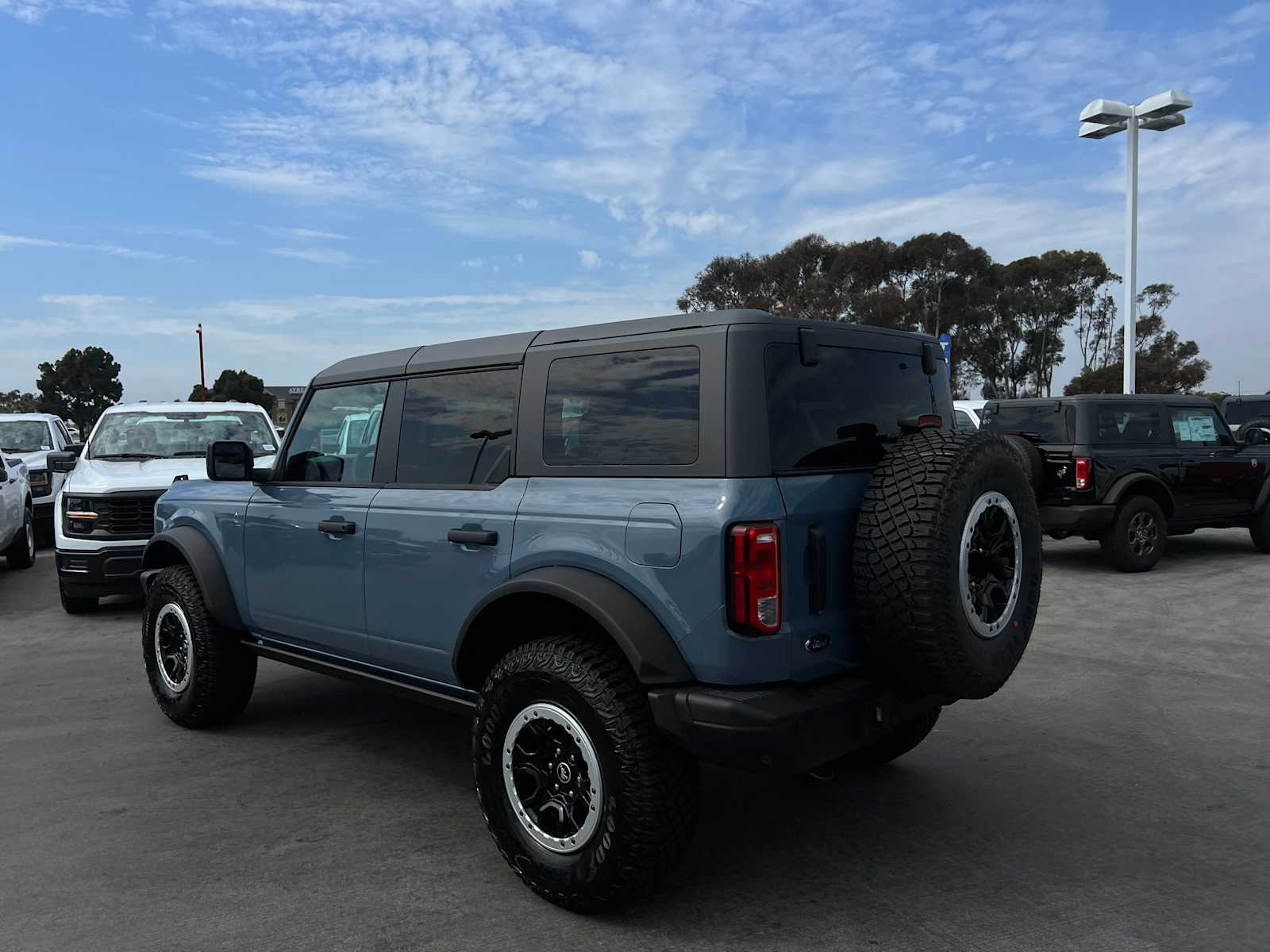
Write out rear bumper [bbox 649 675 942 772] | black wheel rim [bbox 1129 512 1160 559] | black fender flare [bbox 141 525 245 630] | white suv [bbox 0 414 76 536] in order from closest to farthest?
rear bumper [bbox 649 675 942 772] < black fender flare [bbox 141 525 245 630] < black wheel rim [bbox 1129 512 1160 559] < white suv [bbox 0 414 76 536]

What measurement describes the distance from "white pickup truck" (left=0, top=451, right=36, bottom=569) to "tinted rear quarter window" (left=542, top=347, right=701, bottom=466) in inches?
389

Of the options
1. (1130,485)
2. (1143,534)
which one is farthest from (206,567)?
(1143,534)

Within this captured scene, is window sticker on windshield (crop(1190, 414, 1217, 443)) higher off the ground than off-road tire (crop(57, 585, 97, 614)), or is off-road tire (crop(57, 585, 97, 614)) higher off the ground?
window sticker on windshield (crop(1190, 414, 1217, 443))

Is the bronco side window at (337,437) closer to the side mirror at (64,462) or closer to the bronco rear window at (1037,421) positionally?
the side mirror at (64,462)

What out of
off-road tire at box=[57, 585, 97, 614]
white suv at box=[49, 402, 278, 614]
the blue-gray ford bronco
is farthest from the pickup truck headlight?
the blue-gray ford bronco

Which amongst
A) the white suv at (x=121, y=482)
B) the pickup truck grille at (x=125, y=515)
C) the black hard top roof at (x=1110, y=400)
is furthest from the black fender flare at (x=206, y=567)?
the black hard top roof at (x=1110, y=400)

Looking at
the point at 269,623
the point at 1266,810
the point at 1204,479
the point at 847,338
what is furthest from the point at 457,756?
the point at 1204,479

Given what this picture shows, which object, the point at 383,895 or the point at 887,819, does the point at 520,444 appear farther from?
the point at 887,819

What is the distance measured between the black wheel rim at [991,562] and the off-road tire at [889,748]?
1.08 metres

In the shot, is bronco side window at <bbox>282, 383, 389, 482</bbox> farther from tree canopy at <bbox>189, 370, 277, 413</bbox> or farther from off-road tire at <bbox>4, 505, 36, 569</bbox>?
tree canopy at <bbox>189, 370, 277, 413</bbox>

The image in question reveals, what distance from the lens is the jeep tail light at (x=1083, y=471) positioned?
34.3 ft

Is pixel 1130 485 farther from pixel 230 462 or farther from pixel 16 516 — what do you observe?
pixel 16 516

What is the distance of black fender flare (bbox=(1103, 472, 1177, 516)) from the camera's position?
1046 cm

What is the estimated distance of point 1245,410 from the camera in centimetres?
1969
